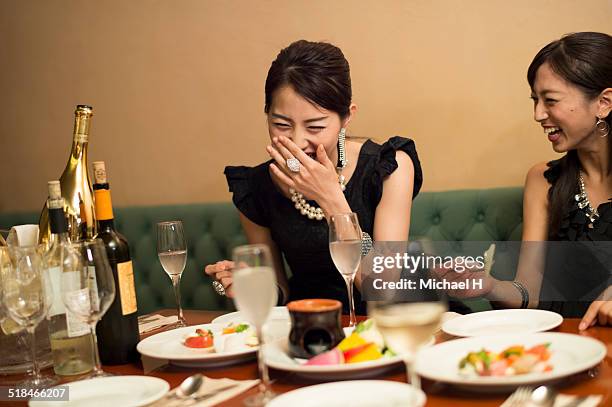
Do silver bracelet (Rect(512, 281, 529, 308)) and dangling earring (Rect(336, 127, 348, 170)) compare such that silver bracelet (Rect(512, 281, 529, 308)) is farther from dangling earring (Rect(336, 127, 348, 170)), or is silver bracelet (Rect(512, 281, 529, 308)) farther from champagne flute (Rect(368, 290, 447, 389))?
champagne flute (Rect(368, 290, 447, 389))

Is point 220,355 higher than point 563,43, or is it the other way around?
point 563,43

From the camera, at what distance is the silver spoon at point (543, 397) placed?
85cm

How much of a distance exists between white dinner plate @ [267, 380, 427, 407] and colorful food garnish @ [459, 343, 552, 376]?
0.11m

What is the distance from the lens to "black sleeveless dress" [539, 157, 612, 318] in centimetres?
190

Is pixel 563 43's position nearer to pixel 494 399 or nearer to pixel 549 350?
pixel 549 350

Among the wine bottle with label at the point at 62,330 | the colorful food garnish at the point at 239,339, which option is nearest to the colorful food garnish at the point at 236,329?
the colorful food garnish at the point at 239,339

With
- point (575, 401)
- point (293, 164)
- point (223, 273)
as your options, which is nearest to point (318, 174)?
point (293, 164)

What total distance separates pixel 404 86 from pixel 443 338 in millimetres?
1375

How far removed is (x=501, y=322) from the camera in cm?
129

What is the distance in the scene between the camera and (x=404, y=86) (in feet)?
8.01

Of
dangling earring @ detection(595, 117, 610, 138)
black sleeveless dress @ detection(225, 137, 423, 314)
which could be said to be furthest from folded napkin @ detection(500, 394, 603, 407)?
dangling earring @ detection(595, 117, 610, 138)

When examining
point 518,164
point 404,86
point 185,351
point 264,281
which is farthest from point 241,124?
point 264,281

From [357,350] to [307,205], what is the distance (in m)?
0.98

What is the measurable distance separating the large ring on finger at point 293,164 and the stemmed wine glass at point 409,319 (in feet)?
3.43
